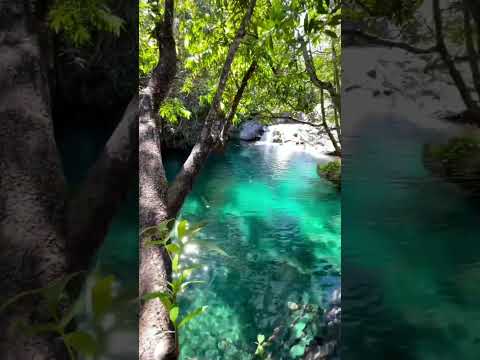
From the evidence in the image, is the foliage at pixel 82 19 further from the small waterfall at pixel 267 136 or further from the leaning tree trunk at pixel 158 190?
the small waterfall at pixel 267 136

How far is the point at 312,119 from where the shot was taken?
429cm

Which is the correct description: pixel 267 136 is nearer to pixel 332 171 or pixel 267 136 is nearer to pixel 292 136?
pixel 292 136

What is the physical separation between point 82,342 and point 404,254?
64 centimetres

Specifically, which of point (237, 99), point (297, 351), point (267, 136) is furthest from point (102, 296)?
point (267, 136)

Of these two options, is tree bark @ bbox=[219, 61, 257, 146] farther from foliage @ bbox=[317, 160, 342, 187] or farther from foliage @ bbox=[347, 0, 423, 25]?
foliage @ bbox=[317, 160, 342, 187]

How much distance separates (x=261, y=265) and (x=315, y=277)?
1.65 feet

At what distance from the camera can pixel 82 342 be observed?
74 centimetres

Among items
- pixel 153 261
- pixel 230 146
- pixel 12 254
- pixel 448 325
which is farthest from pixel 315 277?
pixel 230 146

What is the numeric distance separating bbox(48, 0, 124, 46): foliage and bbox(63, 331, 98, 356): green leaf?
557 mm

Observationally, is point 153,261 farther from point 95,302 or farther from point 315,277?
point 315,277

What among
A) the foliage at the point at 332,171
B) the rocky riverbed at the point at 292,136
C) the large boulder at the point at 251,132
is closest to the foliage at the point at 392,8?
the rocky riverbed at the point at 292,136

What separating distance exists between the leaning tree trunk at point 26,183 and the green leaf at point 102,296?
8cm

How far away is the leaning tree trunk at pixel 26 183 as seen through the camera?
0.70 m

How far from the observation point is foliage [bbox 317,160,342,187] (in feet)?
15.2
